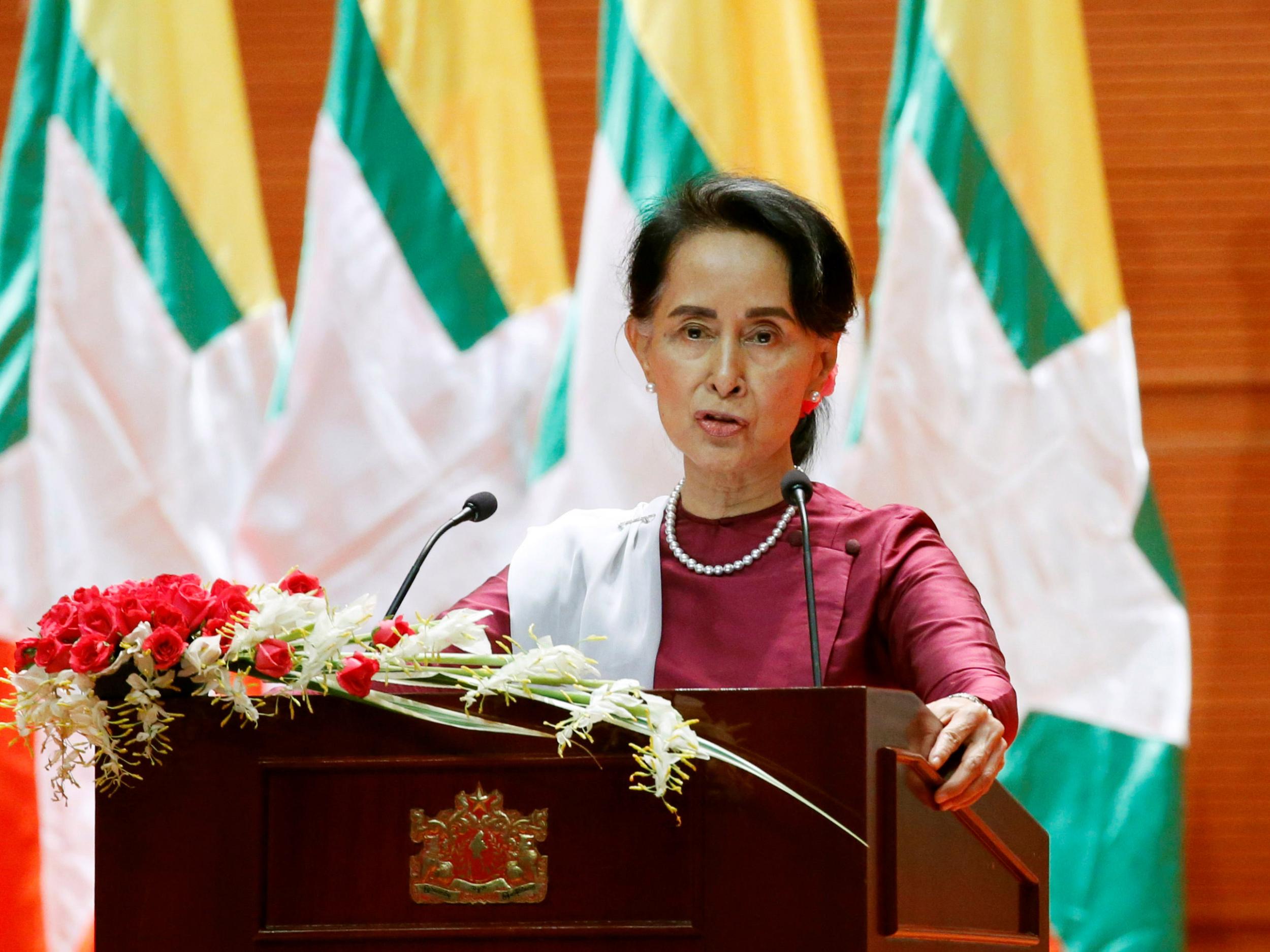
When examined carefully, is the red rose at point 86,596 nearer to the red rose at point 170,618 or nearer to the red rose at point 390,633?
the red rose at point 170,618

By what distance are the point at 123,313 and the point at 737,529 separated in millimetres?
1828

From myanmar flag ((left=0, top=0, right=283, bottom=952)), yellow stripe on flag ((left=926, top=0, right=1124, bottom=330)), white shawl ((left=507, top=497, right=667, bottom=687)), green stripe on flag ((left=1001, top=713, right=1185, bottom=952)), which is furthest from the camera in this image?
myanmar flag ((left=0, top=0, right=283, bottom=952))

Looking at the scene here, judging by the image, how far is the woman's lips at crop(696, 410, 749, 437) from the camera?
68.8 inches

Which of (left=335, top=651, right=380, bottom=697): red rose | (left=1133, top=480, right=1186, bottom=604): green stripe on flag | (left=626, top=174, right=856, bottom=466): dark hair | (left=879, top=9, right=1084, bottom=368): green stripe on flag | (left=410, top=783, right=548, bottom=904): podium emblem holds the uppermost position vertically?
(left=879, top=9, right=1084, bottom=368): green stripe on flag

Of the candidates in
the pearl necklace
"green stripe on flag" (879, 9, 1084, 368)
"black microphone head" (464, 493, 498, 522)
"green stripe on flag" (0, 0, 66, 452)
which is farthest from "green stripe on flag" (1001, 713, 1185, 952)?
"green stripe on flag" (0, 0, 66, 452)

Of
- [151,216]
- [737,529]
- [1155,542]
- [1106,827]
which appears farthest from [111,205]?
[1106,827]

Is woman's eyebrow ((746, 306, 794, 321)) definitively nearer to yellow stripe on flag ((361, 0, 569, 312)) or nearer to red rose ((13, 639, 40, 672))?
red rose ((13, 639, 40, 672))

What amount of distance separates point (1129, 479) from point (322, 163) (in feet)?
5.70

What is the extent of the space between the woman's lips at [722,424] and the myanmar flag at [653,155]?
1130 millimetres

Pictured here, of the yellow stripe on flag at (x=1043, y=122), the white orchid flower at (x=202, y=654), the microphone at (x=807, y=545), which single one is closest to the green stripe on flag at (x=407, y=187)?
the yellow stripe on flag at (x=1043, y=122)

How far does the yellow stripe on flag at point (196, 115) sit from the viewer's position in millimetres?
3086

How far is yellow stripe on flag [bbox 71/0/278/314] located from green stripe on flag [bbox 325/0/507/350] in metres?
0.25

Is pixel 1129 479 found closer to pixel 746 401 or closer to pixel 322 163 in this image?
pixel 746 401

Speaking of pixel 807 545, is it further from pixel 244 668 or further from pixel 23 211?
pixel 23 211
